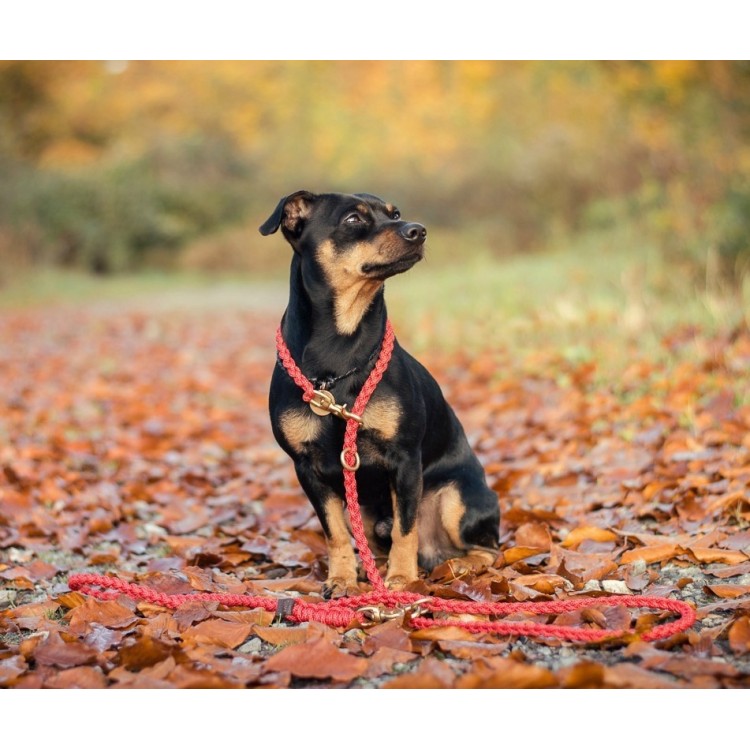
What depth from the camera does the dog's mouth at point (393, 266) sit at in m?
3.52

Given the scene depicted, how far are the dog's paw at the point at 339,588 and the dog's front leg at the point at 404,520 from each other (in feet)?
0.45

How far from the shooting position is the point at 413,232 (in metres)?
3.51

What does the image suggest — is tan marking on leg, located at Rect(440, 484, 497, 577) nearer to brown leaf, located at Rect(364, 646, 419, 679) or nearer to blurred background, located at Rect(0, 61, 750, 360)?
brown leaf, located at Rect(364, 646, 419, 679)

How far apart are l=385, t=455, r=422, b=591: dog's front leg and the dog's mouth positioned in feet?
2.40

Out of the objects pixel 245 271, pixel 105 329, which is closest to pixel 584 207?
pixel 105 329

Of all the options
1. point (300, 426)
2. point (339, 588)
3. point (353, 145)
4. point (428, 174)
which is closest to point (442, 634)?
point (339, 588)

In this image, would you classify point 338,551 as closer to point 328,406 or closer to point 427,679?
point 328,406

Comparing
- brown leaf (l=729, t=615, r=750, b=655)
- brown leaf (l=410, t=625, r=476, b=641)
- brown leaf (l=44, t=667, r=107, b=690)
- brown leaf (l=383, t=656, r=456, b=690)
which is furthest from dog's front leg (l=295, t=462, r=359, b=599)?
brown leaf (l=729, t=615, r=750, b=655)

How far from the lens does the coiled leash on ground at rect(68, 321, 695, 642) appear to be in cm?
288

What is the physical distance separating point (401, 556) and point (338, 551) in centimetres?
28

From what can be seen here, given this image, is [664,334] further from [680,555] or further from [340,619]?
[340,619]

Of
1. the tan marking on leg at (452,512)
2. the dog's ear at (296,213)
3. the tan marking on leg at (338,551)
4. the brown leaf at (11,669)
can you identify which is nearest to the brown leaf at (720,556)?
the tan marking on leg at (452,512)

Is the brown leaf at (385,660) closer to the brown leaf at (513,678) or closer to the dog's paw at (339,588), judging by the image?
the brown leaf at (513,678)

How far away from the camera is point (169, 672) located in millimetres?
2652
